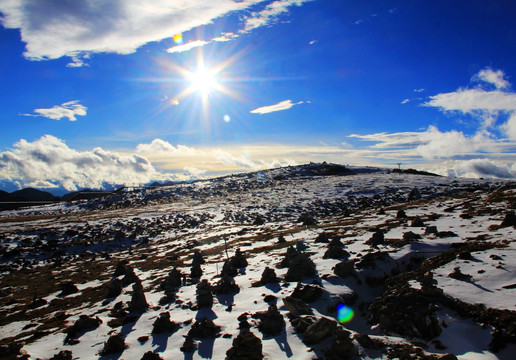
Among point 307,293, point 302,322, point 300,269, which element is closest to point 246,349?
point 302,322

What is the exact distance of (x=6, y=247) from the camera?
34812 mm

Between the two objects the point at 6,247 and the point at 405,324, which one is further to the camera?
the point at 6,247

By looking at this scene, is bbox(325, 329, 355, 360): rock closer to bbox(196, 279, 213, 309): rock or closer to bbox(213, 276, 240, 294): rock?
bbox(196, 279, 213, 309): rock

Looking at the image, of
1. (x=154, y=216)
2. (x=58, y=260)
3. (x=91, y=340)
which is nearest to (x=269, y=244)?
(x=91, y=340)

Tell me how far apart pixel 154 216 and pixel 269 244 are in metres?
31.1

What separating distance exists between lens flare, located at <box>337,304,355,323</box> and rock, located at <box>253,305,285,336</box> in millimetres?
2743

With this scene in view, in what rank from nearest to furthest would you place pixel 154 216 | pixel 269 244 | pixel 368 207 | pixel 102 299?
pixel 102 299 → pixel 269 244 → pixel 368 207 → pixel 154 216

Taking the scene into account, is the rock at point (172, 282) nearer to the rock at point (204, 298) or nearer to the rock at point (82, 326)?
the rock at point (204, 298)

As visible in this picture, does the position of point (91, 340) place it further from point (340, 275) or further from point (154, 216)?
point (154, 216)

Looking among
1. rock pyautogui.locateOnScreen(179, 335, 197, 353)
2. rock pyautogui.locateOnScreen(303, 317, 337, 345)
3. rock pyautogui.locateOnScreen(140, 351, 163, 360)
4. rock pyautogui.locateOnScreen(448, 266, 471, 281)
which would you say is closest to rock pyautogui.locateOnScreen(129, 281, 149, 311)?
rock pyautogui.locateOnScreen(179, 335, 197, 353)

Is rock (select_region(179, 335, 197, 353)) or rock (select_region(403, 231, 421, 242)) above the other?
rock (select_region(403, 231, 421, 242))

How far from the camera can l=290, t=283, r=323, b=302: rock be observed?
13.4 meters

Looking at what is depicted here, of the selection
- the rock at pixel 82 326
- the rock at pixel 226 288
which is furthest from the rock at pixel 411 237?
the rock at pixel 82 326

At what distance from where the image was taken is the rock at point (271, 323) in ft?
36.9
